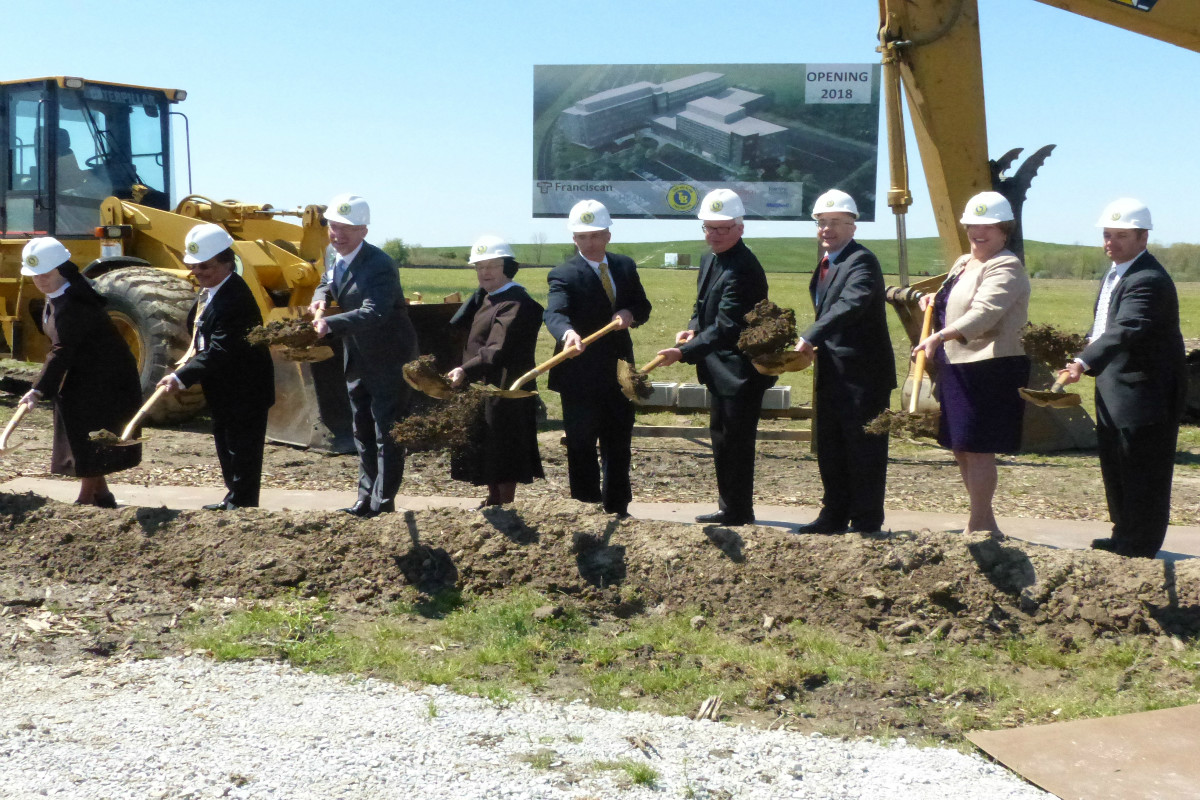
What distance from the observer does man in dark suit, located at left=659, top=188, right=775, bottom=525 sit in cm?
604

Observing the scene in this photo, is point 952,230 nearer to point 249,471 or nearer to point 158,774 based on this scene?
point 249,471

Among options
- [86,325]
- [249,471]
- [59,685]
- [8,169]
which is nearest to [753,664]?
[59,685]

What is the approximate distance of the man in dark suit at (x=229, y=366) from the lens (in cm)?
609

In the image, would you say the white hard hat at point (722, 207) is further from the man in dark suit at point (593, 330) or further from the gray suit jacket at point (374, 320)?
the gray suit jacket at point (374, 320)

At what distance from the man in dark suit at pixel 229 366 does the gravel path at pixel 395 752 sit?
2018 millimetres

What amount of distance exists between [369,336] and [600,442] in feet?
4.32

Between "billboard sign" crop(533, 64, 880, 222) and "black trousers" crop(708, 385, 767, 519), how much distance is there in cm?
838

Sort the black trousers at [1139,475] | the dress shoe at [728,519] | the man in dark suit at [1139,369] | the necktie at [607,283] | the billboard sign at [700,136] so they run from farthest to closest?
the billboard sign at [700,136]
the dress shoe at [728,519]
the necktie at [607,283]
the black trousers at [1139,475]
the man in dark suit at [1139,369]

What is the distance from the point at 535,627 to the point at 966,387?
2.29 m

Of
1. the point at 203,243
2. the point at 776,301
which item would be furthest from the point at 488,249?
the point at 776,301

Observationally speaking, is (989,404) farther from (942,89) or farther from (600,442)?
(942,89)

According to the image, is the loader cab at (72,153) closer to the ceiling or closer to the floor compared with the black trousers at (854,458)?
closer to the ceiling

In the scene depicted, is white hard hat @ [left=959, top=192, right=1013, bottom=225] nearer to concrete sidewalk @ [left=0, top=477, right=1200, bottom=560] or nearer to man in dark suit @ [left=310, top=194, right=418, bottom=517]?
concrete sidewalk @ [left=0, top=477, right=1200, bottom=560]

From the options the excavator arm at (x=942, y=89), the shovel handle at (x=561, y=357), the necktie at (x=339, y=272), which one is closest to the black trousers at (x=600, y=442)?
the shovel handle at (x=561, y=357)
